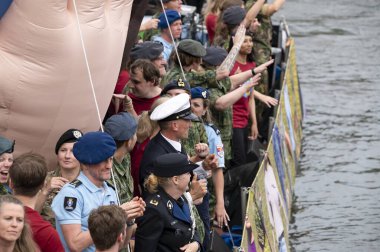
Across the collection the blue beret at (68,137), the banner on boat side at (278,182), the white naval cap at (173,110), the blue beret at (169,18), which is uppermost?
the blue beret at (68,137)

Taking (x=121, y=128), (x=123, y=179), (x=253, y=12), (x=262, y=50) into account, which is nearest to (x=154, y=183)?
(x=123, y=179)

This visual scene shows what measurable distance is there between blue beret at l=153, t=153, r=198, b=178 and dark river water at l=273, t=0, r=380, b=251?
185 inches

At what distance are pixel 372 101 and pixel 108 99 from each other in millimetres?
11165

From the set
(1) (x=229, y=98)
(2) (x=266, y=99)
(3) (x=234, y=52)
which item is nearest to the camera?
(1) (x=229, y=98)

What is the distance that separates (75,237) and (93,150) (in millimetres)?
550

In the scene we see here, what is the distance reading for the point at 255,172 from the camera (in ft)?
35.9

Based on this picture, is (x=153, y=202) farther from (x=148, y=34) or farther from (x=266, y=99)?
(x=266, y=99)

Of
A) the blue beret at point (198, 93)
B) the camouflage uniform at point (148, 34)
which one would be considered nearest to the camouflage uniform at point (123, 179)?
the blue beret at point (198, 93)

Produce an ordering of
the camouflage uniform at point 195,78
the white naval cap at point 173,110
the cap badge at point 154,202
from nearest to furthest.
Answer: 1. the cap badge at point 154,202
2. the white naval cap at point 173,110
3. the camouflage uniform at point 195,78

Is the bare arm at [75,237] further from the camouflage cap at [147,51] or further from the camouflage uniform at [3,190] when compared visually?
the camouflage cap at [147,51]

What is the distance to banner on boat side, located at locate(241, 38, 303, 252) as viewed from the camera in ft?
32.2

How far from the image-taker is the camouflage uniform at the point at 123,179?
8.06m

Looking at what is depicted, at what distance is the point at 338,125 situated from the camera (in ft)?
58.4

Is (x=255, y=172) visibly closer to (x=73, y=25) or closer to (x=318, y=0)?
(x=73, y=25)
